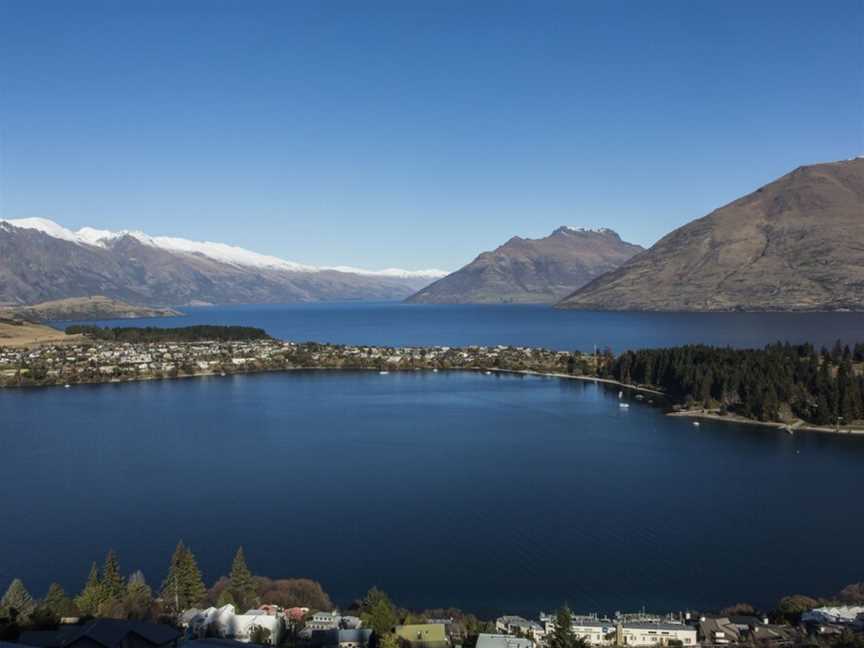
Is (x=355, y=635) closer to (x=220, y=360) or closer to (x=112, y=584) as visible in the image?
(x=112, y=584)

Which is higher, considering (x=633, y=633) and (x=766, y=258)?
(x=766, y=258)

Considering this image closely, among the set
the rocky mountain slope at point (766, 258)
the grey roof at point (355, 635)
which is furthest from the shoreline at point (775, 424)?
the rocky mountain slope at point (766, 258)

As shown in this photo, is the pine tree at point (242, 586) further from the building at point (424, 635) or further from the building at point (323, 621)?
the building at point (424, 635)

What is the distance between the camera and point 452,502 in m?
16.6

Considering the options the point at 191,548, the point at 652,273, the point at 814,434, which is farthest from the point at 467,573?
the point at 652,273

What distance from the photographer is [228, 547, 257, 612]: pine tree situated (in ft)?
35.7

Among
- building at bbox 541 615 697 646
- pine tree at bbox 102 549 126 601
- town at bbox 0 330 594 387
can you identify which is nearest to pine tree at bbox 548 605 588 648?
building at bbox 541 615 697 646

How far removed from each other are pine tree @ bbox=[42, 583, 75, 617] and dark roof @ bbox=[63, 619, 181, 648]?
171cm

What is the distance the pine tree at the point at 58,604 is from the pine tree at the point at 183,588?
4.30 feet

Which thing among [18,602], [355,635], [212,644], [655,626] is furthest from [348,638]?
[18,602]

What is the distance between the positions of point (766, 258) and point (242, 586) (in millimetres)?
102497

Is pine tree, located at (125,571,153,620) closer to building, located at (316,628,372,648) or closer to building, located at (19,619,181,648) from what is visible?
building, located at (19,619,181,648)

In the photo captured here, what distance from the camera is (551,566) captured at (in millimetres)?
13070

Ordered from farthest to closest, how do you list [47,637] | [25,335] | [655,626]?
[25,335] → [655,626] → [47,637]
